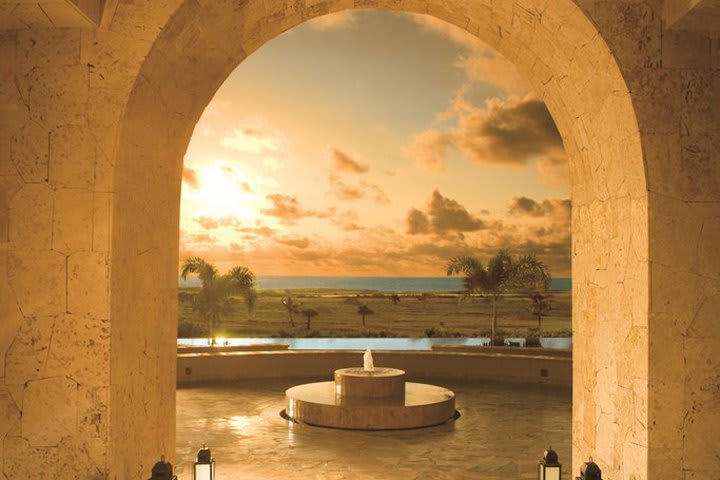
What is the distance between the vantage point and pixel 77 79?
12.9ft

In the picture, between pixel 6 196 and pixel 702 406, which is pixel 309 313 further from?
A: pixel 702 406

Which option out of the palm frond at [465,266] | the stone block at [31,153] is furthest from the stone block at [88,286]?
the palm frond at [465,266]

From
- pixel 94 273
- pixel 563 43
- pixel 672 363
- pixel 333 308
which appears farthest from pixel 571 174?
pixel 333 308

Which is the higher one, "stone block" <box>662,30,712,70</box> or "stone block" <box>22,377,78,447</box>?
"stone block" <box>662,30,712,70</box>

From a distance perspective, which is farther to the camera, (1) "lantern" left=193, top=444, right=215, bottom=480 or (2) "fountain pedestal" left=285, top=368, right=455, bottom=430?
(2) "fountain pedestal" left=285, top=368, right=455, bottom=430

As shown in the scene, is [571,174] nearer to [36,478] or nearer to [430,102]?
[36,478]

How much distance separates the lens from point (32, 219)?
3.90 meters

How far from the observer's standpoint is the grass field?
102ft

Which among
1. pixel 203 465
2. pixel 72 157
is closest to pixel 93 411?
pixel 203 465

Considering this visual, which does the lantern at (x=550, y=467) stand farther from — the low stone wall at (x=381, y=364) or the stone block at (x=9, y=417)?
the low stone wall at (x=381, y=364)

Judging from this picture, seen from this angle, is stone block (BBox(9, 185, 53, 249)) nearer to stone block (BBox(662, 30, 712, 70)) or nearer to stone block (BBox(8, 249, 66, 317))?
stone block (BBox(8, 249, 66, 317))

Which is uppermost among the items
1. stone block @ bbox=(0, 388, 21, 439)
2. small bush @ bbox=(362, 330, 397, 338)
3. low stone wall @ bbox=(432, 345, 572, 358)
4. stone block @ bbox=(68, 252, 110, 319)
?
stone block @ bbox=(68, 252, 110, 319)

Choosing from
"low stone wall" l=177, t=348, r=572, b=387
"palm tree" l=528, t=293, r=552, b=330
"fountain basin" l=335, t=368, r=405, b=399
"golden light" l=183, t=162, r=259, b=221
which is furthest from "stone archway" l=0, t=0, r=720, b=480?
"palm tree" l=528, t=293, r=552, b=330

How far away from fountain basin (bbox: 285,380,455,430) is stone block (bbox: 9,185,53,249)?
645 cm
